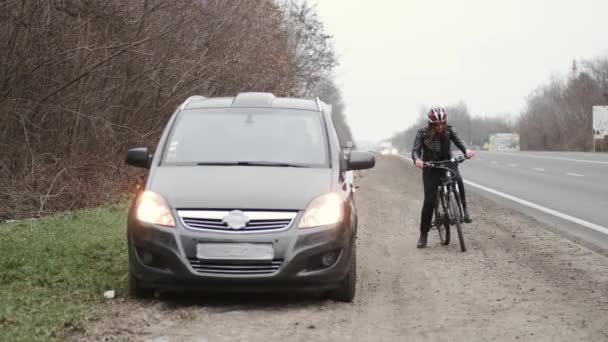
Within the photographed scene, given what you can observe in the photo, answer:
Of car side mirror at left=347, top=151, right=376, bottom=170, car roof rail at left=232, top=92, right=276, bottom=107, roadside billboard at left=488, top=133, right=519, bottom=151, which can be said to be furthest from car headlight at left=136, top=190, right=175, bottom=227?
roadside billboard at left=488, top=133, right=519, bottom=151

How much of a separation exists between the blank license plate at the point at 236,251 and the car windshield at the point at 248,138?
1092 millimetres

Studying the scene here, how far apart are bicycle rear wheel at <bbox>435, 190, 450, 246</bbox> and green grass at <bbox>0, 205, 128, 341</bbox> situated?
3.94m

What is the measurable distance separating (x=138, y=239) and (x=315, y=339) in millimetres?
1786

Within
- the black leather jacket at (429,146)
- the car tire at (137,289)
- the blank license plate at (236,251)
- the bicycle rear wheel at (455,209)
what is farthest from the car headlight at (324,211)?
the black leather jacket at (429,146)

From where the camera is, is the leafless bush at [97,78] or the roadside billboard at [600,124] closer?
the leafless bush at [97,78]

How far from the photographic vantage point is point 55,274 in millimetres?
7996

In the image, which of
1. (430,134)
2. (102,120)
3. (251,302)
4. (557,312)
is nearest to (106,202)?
(102,120)

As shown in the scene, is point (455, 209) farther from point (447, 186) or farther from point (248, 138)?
point (248, 138)

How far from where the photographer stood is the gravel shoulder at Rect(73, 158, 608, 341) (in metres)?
6.05

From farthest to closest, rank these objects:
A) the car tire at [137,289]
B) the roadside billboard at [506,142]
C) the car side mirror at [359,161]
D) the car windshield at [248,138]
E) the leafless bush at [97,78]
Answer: the roadside billboard at [506,142]
the leafless bush at [97,78]
the car side mirror at [359,161]
the car windshield at [248,138]
the car tire at [137,289]

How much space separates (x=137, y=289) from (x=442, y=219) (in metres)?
5.14

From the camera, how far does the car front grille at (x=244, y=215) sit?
21.9ft

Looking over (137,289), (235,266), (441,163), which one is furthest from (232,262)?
(441,163)

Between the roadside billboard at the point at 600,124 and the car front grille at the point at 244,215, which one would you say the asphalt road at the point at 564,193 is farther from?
the roadside billboard at the point at 600,124
